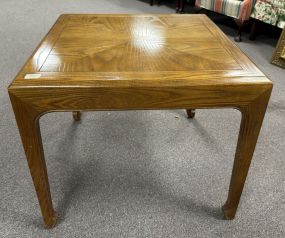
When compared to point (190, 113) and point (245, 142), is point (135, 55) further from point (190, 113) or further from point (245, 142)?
point (190, 113)

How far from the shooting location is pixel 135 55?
2.56 feet

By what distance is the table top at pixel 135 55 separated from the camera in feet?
2.15

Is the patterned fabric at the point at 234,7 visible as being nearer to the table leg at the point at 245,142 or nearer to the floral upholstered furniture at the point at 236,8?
the floral upholstered furniture at the point at 236,8

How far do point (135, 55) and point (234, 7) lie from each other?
5.88 ft

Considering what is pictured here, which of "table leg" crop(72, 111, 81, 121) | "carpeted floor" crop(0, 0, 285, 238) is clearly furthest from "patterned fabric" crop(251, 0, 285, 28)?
"table leg" crop(72, 111, 81, 121)

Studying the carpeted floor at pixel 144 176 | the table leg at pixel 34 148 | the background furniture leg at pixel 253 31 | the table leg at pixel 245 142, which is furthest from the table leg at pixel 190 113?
the background furniture leg at pixel 253 31

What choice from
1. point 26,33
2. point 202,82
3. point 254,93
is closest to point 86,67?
point 202,82

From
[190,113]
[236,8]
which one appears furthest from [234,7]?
[190,113]

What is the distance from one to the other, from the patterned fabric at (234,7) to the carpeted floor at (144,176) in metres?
0.94

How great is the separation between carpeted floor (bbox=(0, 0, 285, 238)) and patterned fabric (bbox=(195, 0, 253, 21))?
0.94m

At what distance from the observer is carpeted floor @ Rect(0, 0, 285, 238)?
2.97ft

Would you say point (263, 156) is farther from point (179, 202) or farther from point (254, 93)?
point (254, 93)

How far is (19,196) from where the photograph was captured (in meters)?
0.99

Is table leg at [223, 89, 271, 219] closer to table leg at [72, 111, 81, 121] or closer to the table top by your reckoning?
the table top
